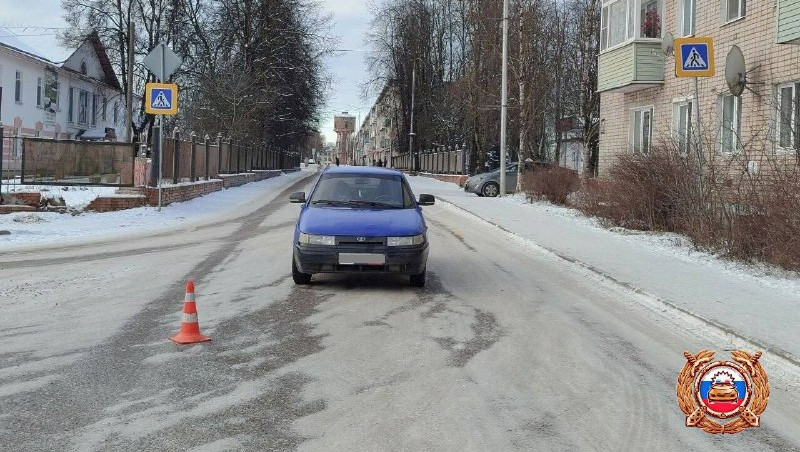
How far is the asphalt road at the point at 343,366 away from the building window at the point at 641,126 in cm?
1372

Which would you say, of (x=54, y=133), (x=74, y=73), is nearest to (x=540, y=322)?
(x=54, y=133)

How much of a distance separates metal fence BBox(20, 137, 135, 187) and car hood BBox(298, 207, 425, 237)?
1129cm

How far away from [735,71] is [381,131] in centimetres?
10920

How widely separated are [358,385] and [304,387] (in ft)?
1.26

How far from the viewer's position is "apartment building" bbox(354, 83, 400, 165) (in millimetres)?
65000

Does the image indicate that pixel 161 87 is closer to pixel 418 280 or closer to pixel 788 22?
pixel 418 280

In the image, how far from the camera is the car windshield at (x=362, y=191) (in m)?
9.55

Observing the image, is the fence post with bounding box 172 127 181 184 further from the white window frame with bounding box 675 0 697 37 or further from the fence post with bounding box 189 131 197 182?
the white window frame with bounding box 675 0 697 37

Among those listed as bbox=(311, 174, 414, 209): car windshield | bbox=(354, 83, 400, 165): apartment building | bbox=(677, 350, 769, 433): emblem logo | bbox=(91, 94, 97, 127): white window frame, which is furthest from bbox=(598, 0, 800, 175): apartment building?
bbox=(354, 83, 400, 165): apartment building

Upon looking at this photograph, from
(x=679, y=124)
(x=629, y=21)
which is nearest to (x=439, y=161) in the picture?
(x=629, y=21)

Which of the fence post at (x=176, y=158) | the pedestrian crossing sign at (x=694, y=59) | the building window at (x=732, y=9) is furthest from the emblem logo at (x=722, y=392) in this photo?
the fence post at (x=176, y=158)

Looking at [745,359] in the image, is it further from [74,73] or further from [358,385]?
[74,73]

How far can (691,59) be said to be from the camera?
35.4 ft

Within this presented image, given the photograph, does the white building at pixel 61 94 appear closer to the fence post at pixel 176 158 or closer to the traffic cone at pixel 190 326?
the fence post at pixel 176 158
